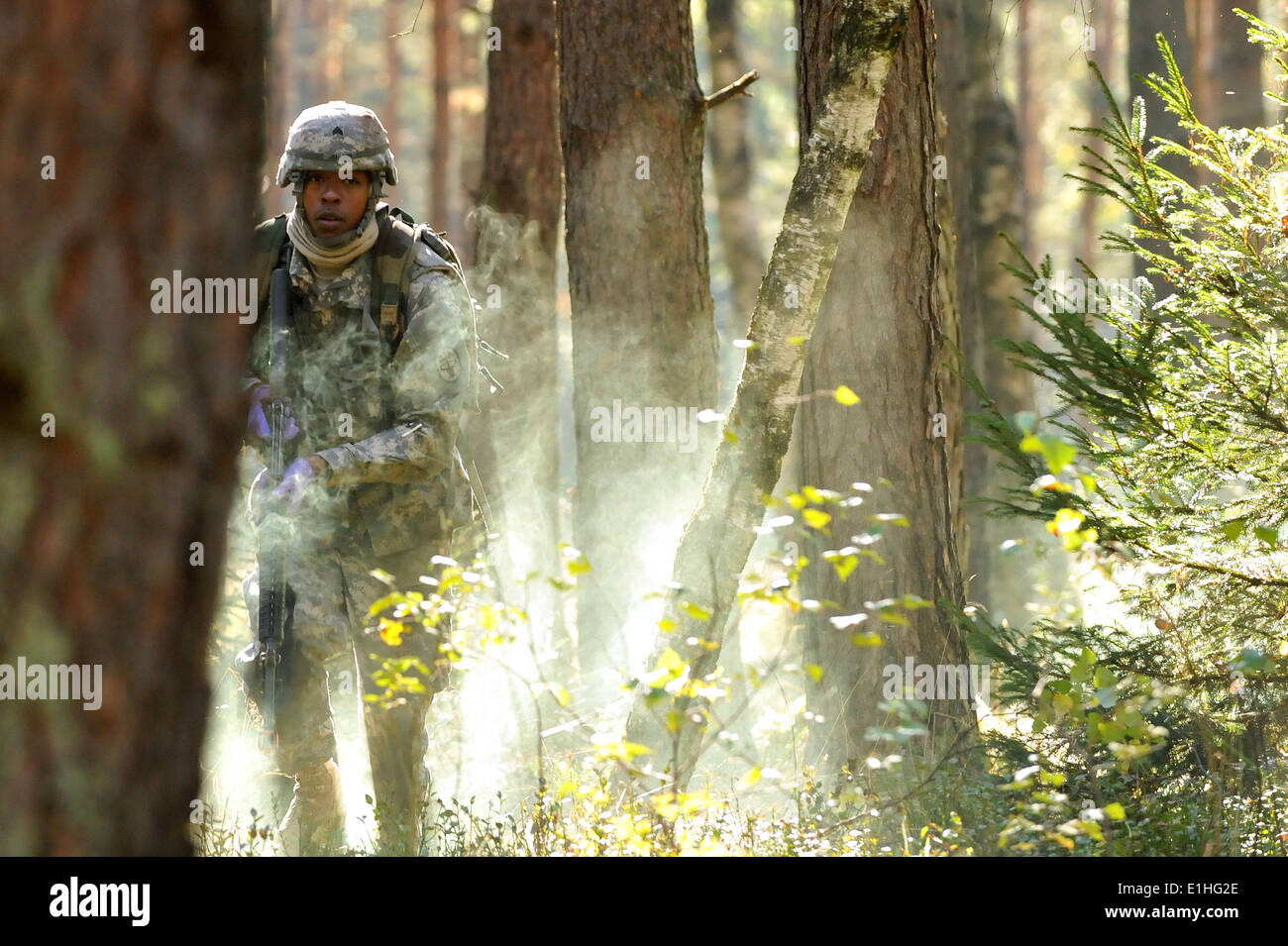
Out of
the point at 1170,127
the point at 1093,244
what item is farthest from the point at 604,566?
the point at 1093,244

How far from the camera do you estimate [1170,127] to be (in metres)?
11.1

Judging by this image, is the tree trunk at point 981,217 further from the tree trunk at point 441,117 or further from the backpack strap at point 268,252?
the tree trunk at point 441,117

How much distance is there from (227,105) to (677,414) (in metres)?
5.49

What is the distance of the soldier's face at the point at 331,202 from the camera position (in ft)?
17.9

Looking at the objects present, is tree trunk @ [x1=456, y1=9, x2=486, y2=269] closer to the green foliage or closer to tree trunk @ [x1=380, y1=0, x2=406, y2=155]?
tree trunk @ [x1=380, y1=0, x2=406, y2=155]

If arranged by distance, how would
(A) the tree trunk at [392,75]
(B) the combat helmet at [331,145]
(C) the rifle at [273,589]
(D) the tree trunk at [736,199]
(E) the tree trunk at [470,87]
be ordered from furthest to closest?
(A) the tree trunk at [392,75] < (E) the tree trunk at [470,87] < (D) the tree trunk at [736,199] < (B) the combat helmet at [331,145] < (C) the rifle at [273,589]

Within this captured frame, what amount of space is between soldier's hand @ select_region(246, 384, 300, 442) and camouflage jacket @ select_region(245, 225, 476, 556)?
0.41 ft

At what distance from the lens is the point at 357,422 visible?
560 centimetres
